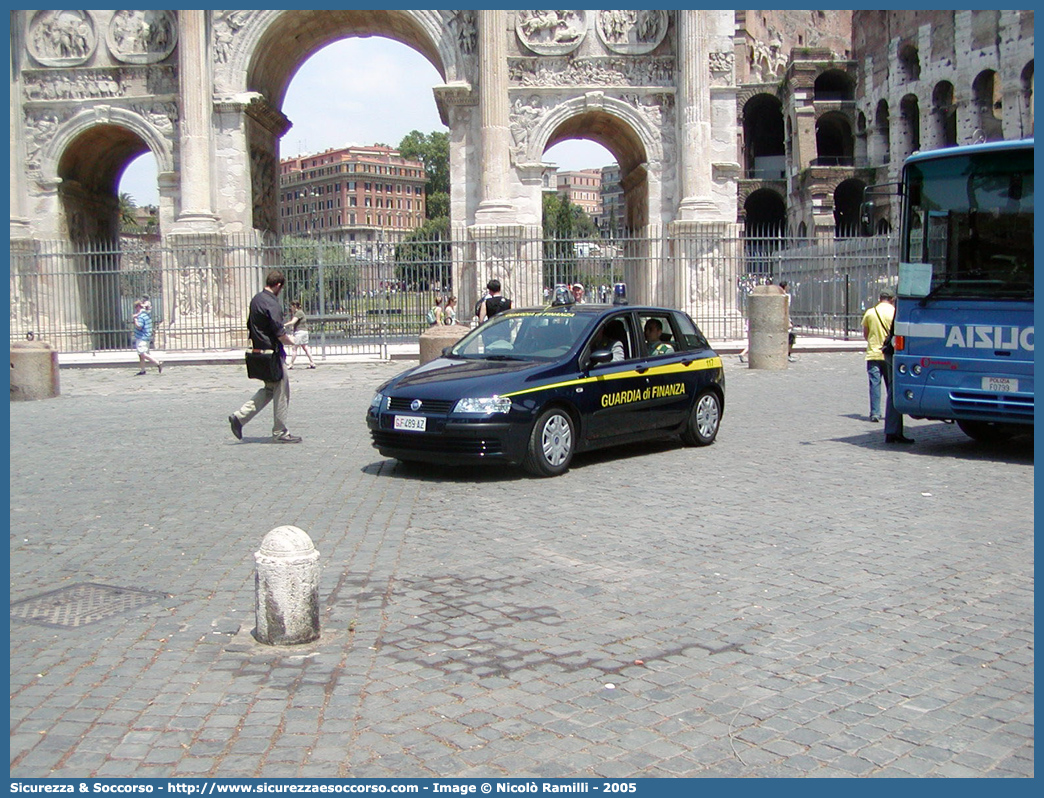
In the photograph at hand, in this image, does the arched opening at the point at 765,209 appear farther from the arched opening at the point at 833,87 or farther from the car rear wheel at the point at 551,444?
the car rear wheel at the point at 551,444

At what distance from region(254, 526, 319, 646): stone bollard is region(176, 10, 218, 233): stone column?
24114 mm

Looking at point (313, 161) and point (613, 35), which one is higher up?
point (313, 161)

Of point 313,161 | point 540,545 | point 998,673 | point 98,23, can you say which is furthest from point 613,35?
point 313,161

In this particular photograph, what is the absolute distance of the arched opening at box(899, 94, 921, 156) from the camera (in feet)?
187

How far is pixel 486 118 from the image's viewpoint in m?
28.1

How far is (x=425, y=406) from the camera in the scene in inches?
377

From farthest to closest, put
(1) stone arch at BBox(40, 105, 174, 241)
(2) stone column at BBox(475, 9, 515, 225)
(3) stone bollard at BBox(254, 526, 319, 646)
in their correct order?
(1) stone arch at BBox(40, 105, 174, 241)
(2) stone column at BBox(475, 9, 515, 225)
(3) stone bollard at BBox(254, 526, 319, 646)

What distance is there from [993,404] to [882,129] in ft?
175

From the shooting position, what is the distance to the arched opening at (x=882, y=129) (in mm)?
58969

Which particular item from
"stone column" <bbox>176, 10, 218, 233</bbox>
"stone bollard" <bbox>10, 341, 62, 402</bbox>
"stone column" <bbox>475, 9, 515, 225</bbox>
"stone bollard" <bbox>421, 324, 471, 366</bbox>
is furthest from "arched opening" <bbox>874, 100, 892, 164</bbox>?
"stone bollard" <bbox>10, 341, 62, 402</bbox>

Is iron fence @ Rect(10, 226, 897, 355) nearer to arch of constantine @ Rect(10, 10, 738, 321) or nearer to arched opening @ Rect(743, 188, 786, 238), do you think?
arch of constantine @ Rect(10, 10, 738, 321)

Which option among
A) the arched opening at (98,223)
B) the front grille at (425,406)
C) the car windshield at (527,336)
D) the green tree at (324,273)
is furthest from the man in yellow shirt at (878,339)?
the arched opening at (98,223)

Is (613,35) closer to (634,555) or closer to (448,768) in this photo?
(634,555)
